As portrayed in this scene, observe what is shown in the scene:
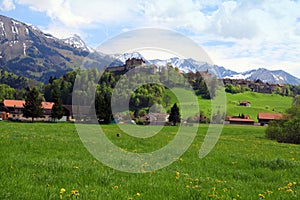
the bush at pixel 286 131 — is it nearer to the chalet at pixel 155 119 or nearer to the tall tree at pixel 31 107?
the chalet at pixel 155 119

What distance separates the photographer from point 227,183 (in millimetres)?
10523

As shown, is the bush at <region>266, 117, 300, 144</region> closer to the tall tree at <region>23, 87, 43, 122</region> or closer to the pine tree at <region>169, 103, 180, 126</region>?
the pine tree at <region>169, 103, 180, 126</region>

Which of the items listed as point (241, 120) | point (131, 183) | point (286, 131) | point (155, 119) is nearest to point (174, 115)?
point (155, 119)

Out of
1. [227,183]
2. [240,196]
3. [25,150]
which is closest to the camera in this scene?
[240,196]

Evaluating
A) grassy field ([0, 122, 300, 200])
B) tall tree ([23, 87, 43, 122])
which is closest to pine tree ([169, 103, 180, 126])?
tall tree ([23, 87, 43, 122])

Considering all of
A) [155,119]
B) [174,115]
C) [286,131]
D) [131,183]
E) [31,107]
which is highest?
[31,107]

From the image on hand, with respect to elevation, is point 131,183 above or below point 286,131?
above

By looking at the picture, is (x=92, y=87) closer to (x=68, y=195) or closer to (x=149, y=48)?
(x=149, y=48)

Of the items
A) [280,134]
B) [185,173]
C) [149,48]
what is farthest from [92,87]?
[185,173]

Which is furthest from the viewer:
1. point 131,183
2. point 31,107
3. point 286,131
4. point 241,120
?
point 241,120

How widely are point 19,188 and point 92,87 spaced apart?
120 metres

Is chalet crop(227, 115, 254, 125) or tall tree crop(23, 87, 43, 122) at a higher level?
tall tree crop(23, 87, 43, 122)

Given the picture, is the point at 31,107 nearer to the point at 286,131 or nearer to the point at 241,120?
the point at 286,131

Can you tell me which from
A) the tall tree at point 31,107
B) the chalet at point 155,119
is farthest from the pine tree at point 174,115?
the tall tree at point 31,107
